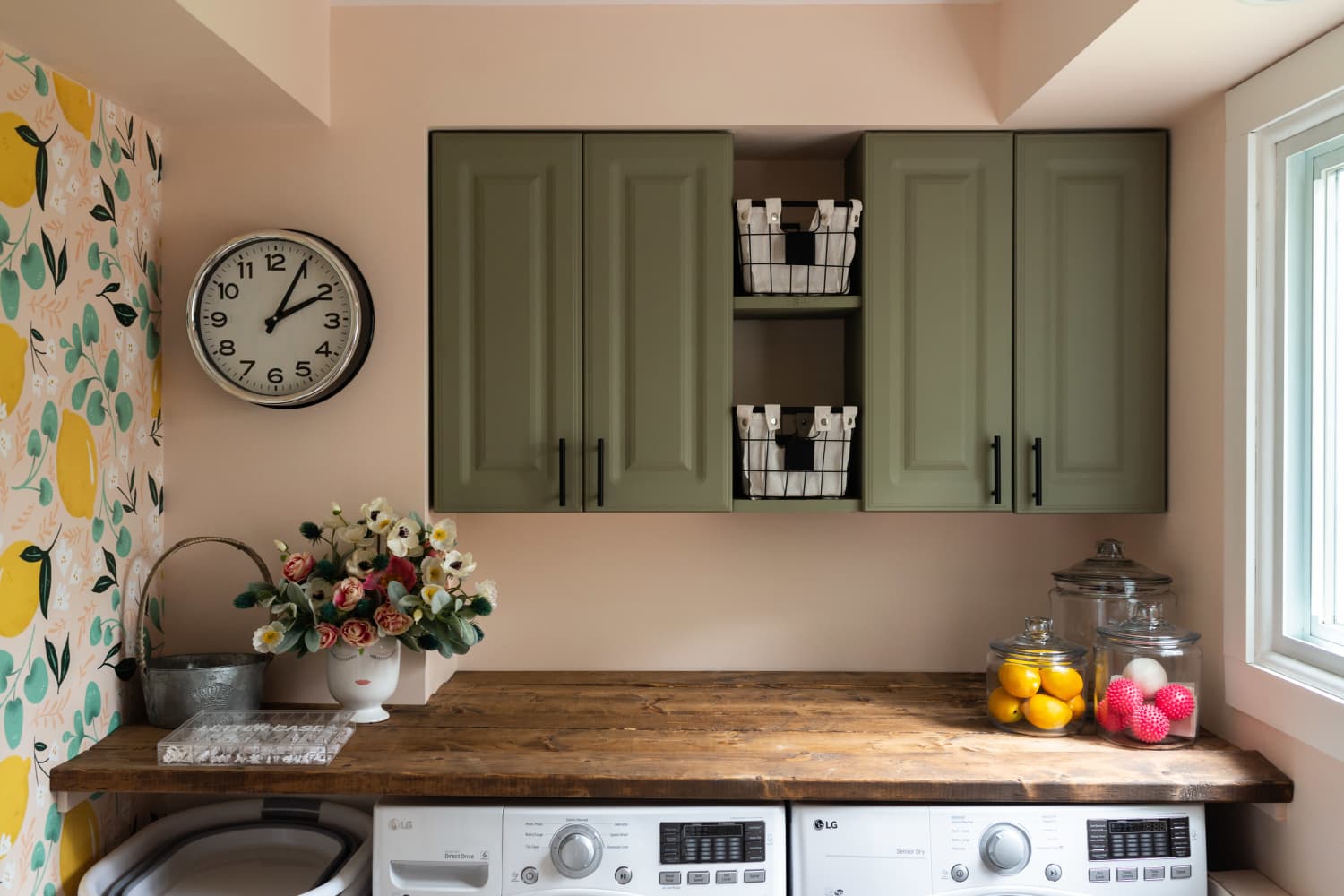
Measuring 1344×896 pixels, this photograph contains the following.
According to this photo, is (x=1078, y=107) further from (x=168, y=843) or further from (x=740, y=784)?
(x=168, y=843)

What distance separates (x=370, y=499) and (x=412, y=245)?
570 mm

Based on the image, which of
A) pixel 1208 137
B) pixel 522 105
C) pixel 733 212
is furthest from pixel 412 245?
pixel 1208 137

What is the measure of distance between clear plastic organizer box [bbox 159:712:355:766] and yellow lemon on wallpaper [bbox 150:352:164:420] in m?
0.68

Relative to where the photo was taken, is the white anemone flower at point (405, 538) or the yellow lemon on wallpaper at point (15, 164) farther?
the white anemone flower at point (405, 538)

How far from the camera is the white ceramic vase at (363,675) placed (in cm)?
202

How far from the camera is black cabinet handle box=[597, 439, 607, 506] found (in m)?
2.14

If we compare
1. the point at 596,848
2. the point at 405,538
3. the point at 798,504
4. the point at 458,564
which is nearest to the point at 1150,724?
the point at 798,504

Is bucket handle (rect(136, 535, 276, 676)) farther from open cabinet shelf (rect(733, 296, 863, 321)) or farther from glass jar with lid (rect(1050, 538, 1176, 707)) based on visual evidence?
glass jar with lid (rect(1050, 538, 1176, 707))

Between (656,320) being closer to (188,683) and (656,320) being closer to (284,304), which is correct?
(284,304)

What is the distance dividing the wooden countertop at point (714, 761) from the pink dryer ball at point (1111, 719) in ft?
0.12

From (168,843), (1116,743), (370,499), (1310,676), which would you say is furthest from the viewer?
(370,499)

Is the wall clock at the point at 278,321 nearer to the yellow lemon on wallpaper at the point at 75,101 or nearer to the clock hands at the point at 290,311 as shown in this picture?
the clock hands at the point at 290,311

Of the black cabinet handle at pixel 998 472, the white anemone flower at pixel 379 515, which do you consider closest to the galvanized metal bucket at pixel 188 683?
the white anemone flower at pixel 379 515

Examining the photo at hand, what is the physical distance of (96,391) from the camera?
6.29 feet
